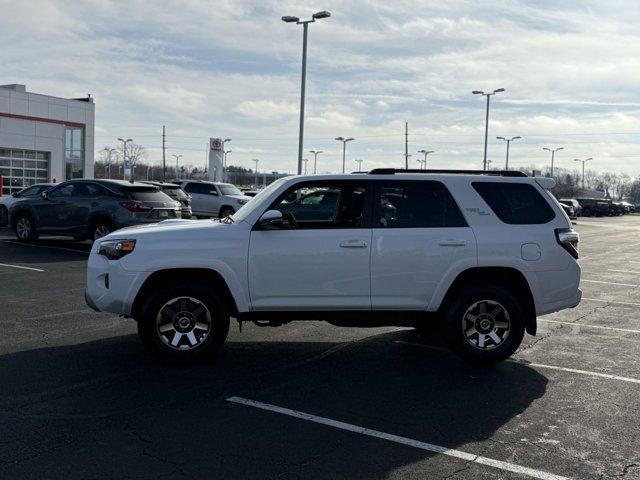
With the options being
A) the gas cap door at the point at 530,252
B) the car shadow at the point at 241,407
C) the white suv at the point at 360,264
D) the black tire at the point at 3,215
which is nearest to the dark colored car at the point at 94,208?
the black tire at the point at 3,215

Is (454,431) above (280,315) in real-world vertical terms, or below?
below

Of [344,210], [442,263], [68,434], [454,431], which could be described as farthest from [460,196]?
[68,434]

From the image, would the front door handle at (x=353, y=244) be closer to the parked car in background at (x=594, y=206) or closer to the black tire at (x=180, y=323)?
the black tire at (x=180, y=323)

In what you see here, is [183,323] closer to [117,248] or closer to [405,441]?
[117,248]

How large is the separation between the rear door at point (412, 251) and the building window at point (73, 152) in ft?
141

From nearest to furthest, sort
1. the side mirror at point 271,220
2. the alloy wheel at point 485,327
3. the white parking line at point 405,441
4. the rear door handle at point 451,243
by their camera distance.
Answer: the white parking line at point 405,441
the side mirror at point 271,220
the rear door handle at point 451,243
the alloy wheel at point 485,327

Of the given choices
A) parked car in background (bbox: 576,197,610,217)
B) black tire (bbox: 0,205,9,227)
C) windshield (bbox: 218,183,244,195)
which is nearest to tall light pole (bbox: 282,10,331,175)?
windshield (bbox: 218,183,244,195)

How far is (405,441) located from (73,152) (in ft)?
151

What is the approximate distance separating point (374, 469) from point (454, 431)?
0.95 metres

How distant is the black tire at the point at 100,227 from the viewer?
53.3ft

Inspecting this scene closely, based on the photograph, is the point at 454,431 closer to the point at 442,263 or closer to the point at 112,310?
the point at 442,263

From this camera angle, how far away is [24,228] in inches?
699

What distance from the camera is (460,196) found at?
705 cm

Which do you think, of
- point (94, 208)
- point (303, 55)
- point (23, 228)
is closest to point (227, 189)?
point (303, 55)
